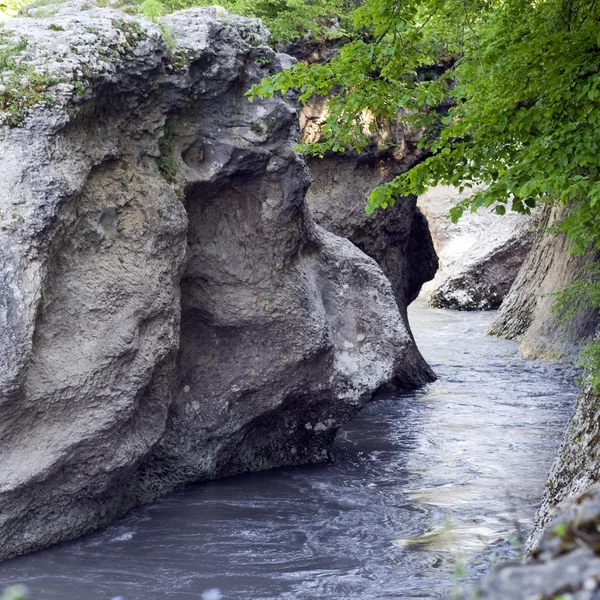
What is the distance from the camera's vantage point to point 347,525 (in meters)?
8.57

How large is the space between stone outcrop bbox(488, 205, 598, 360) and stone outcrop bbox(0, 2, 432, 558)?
6968 millimetres

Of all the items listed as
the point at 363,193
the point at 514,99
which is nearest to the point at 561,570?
the point at 514,99

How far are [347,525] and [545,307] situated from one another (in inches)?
429

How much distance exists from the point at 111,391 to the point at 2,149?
222 cm

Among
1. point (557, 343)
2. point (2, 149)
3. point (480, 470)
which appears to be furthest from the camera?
point (557, 343)

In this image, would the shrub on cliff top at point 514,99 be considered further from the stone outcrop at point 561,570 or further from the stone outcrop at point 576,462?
the stone outcrop at point 561,570

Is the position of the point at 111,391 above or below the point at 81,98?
below

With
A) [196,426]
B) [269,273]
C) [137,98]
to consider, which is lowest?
[196,426]

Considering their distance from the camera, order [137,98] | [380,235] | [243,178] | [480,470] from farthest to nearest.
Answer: [380,235], [480,470], [243,178], [137,98]

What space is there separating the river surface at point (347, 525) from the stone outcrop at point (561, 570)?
3.79 metres

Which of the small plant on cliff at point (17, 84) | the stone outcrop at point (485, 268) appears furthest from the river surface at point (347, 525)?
the stone outcrop at point (485, 268)

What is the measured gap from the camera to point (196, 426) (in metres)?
9.77

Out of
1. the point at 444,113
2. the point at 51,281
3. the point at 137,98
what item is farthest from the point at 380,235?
the point at 51,281

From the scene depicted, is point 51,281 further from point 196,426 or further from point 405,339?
point 405,339
